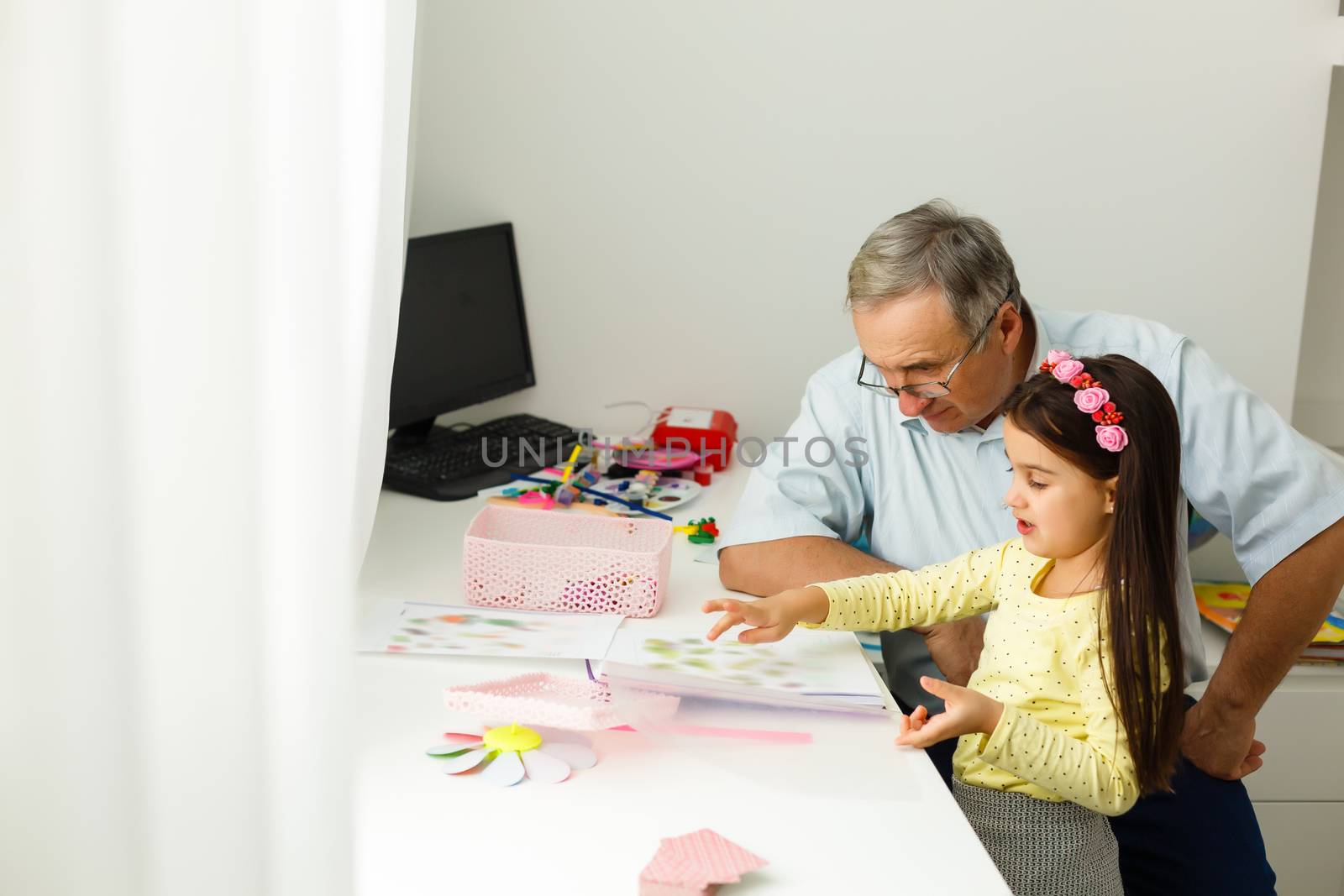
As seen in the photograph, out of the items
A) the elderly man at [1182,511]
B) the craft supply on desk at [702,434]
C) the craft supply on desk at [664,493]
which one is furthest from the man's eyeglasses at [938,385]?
the craft supply on desk at [702,434]

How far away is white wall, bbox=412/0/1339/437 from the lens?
7.13 ft

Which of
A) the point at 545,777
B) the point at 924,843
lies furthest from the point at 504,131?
the point at 924,843

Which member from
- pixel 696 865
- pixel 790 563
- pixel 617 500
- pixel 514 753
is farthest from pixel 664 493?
pixel 696 865

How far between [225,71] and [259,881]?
15.1 inches

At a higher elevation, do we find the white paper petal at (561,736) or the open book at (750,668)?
the open book at (750,668)

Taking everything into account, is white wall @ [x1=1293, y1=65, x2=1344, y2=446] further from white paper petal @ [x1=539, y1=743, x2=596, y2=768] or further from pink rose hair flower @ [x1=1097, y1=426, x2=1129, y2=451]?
white paper petal @ [x1=539, y1=743, x2=596, y2=768]

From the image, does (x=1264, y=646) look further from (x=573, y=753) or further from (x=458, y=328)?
(x=458, y=328)

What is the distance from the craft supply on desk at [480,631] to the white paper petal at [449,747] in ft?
0.59

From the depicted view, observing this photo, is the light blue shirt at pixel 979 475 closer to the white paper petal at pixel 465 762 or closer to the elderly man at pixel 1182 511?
the elderly man at pixel 1182 511

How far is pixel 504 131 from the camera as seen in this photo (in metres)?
2.22

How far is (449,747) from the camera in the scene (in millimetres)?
1090

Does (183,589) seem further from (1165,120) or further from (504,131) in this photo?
(1165,120)

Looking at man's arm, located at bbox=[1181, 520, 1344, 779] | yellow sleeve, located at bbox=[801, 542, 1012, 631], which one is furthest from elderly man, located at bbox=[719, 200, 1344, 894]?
yellow sleeve, located at bbox=[801, 542, 1012, 631]

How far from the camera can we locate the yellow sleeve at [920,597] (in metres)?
1.33
